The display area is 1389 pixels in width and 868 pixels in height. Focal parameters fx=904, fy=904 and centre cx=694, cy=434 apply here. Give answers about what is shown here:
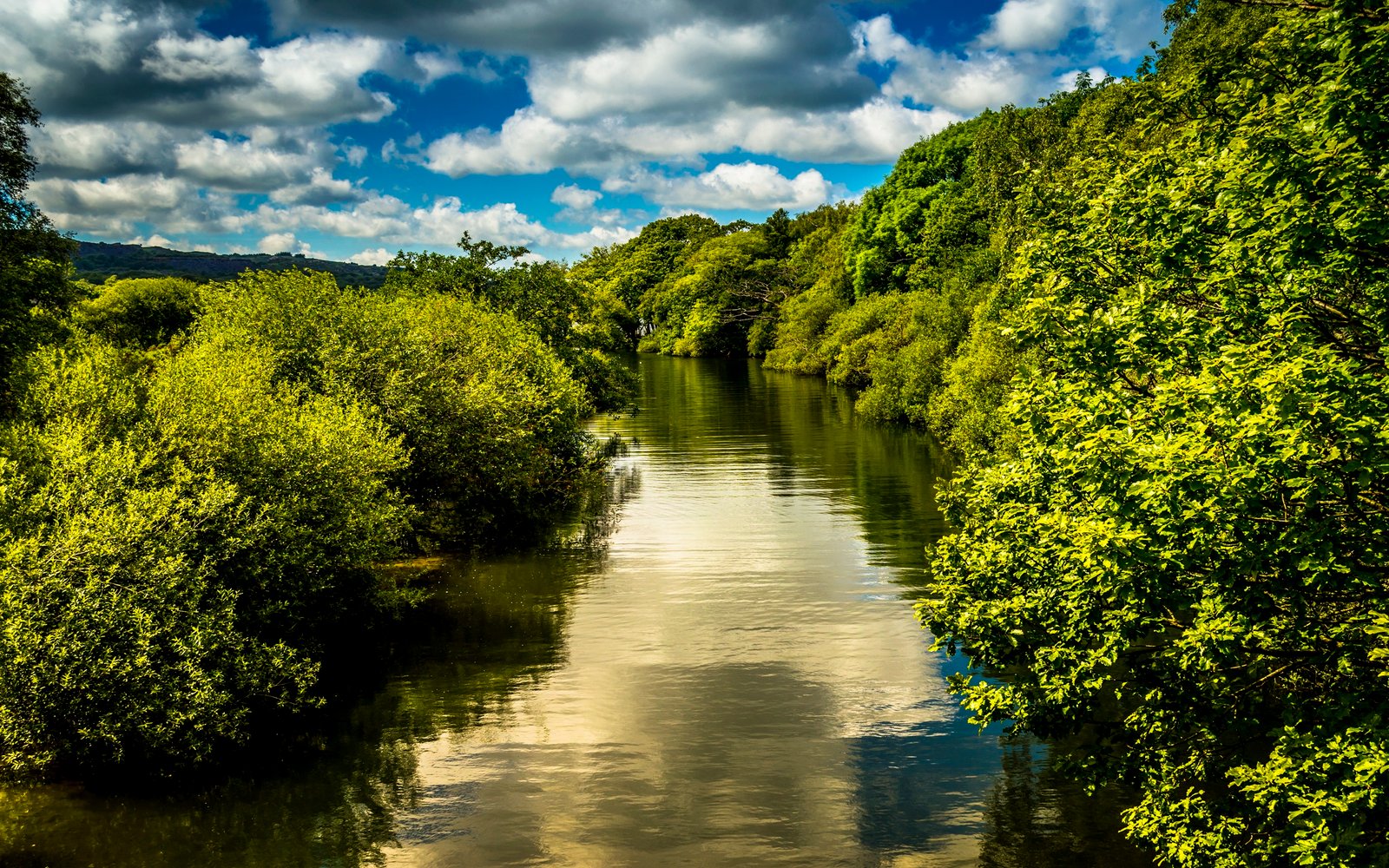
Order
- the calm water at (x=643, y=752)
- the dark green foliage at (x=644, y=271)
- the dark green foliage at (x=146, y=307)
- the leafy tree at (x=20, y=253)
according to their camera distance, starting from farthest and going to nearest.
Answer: the dark green foliage at (x=644, y=271), the dark green foliage at (x=146, y=307), the leafy tree at (x=20, y=253), the calm water at (x=643, y=752)

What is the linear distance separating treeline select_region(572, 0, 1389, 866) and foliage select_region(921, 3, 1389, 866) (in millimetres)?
48

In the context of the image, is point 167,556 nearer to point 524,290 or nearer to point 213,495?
point 213,495

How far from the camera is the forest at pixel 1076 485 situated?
10.9 metres

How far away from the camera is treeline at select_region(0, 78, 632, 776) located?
18.0 m

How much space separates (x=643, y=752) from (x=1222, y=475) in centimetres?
1388

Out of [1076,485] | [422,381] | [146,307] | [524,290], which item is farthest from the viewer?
[146,307]

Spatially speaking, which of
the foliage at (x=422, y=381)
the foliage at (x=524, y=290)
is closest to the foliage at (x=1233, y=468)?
the foliage at (x=422, y=381)

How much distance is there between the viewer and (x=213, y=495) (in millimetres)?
20641

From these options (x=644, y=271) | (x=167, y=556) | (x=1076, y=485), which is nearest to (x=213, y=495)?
(x=167, y=556)

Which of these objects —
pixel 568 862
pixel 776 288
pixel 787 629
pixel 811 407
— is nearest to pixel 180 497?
pixel 568 862

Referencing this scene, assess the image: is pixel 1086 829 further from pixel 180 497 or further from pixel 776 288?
pixel 776 288

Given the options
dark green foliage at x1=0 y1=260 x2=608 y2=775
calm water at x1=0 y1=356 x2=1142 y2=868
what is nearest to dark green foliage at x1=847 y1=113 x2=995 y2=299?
calm water at x1=0 y1=356 x2=1142 y2=868

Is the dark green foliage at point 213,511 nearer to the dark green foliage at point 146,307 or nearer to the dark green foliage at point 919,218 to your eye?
the dark green foliage at point 146,307

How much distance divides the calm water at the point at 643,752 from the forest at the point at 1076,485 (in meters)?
1.76
